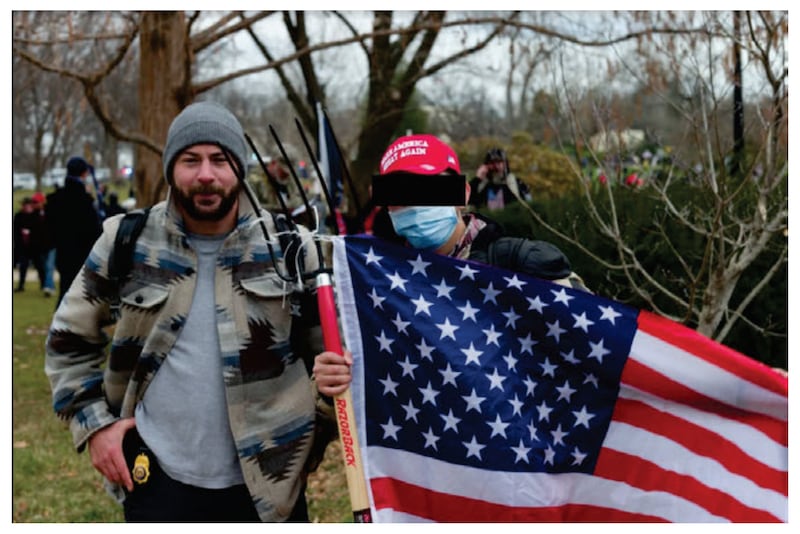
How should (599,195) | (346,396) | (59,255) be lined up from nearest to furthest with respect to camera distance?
(346,396) → (599,195) → (59,255)

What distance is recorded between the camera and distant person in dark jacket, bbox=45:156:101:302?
35.1ft

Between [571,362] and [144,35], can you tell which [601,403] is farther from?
[144,35]

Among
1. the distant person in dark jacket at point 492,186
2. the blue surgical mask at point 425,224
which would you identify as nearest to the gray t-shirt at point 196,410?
the blue surgical mask at point 425,224

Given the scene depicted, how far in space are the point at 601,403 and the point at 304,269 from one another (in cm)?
107

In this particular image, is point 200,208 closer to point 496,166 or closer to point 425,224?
point 425,224

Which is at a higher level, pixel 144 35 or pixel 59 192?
pixel 144 35

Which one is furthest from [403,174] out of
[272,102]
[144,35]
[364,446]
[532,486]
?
[272,102]

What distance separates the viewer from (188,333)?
10.0ft

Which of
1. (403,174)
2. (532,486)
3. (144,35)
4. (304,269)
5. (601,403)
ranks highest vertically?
(144,35)

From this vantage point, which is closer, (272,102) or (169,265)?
(169,265)

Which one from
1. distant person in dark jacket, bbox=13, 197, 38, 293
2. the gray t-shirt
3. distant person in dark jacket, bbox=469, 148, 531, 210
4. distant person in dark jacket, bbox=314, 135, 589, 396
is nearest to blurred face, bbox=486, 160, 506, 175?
distant person in dark jacket, bbox=469, 148, 531, 210

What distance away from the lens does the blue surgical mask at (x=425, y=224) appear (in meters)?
3.06

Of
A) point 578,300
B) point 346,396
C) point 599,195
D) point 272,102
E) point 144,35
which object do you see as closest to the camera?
point 346,396

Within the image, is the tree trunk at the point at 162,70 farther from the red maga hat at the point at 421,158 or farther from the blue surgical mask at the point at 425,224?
the blue surgical mask at the point at 425,224
